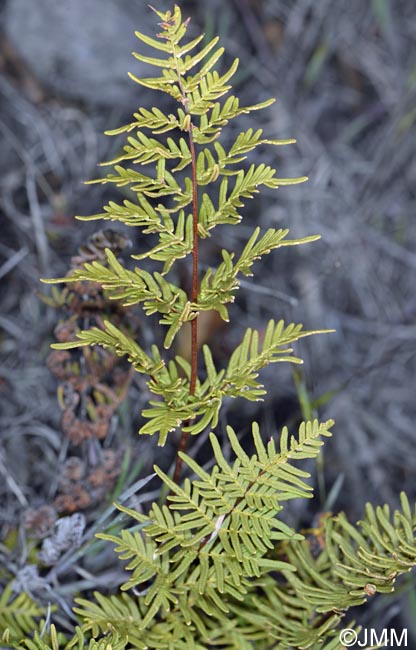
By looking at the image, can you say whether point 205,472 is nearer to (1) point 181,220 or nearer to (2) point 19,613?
(1) point 181,220

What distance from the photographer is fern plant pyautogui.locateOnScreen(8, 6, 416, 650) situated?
47.1 inches

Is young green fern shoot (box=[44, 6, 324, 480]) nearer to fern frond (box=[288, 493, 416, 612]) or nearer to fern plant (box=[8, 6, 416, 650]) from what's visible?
fern plant (box=[8, 6, 416, 650])

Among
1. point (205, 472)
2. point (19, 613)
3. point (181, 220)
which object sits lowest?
point (19, 613)

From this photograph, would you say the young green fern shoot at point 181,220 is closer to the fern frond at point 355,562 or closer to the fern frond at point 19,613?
the fern frond at point 355,562

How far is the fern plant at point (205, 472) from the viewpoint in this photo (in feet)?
3.93

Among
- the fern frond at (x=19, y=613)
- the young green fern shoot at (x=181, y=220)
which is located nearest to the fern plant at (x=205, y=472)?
the young green fern shoot at (x=181, y=220)

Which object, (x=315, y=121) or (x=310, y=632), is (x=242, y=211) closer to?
(x=315, y=121)

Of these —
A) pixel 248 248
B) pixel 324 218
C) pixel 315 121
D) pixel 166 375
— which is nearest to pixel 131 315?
pixel 166 375

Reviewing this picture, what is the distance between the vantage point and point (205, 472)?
1.27 meters

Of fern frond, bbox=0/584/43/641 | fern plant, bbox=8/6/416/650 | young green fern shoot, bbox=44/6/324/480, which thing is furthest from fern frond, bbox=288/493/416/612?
fern frond, bbox=0/584/43/641

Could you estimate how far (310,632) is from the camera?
1.34m

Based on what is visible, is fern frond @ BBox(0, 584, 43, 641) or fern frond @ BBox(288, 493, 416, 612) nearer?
fern frond @ BBox(288, 493, 416, 612)

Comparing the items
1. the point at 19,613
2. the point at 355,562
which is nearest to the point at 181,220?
the point at 355,562

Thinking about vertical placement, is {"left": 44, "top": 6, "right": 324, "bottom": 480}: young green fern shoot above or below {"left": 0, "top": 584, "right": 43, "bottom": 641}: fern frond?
above
